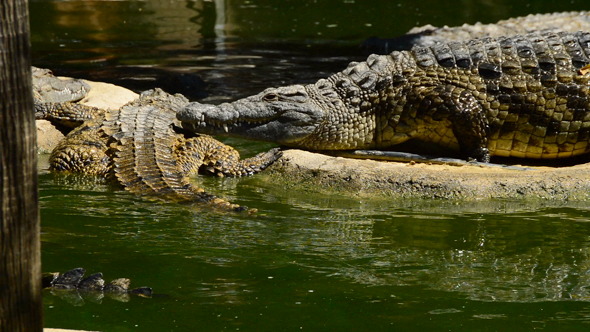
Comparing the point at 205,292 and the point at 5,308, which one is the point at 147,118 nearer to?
the point at 205,292

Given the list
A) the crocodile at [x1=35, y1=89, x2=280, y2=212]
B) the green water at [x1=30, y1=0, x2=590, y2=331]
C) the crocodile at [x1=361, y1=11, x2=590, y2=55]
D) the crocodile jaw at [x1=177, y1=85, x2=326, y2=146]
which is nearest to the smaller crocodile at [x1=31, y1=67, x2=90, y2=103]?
the crocodile at [x1=35, y1=89, x2=280, y2=212]

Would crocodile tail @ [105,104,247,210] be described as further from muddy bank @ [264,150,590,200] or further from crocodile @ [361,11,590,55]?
crocodile @ [361,11,590,55]

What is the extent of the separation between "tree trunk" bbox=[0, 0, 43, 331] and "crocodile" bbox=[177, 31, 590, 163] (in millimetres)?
5231

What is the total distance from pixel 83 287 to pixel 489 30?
38.2 feet

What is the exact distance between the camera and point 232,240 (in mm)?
6223

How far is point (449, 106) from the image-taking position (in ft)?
26.7

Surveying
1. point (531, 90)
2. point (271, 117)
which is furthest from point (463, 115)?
point (271, 117)

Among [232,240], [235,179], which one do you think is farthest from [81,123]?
[232,240]

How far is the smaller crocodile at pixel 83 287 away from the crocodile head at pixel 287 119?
3.74 metres

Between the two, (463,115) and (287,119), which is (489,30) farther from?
(287,119)

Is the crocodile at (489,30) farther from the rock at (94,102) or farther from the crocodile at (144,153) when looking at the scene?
the crocodile at (144,153)

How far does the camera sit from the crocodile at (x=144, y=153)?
788cm

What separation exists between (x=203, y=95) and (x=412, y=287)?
706 centimetres

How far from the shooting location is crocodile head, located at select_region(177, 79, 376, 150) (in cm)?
846
